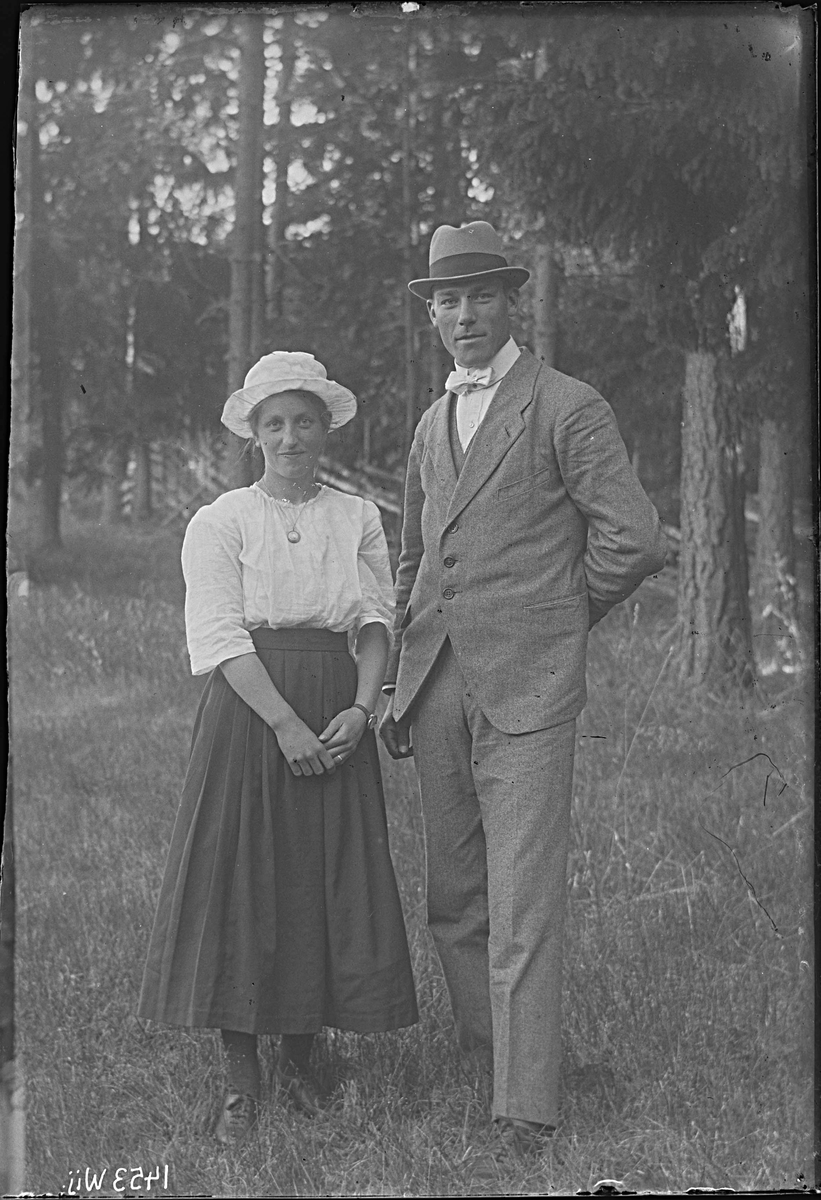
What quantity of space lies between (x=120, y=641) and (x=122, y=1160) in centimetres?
209

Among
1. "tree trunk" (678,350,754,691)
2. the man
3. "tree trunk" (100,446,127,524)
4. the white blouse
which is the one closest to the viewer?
the man

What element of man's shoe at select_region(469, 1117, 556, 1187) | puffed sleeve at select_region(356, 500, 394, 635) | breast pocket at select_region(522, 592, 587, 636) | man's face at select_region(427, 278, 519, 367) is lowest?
man's shoe at select_region(469, 1117, 556, 1187)

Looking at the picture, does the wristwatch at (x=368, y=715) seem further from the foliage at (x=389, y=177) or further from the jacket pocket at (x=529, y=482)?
the foliage at (x=389, y=177)

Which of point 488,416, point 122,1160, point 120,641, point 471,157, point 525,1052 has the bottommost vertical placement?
point 122,1160

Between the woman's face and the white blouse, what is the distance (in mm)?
97

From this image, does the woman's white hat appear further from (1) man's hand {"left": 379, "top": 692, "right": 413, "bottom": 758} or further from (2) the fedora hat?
(1) man's hand {"left": 379, "top": 692, "right": 413, "bottom": 758}

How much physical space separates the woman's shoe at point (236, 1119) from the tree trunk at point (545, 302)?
8.38 ft

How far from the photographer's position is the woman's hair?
326 cm

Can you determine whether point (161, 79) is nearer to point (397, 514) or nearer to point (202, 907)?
point (397, 514)

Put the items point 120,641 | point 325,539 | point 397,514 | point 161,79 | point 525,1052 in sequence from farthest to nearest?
point 120,641
point 397,514
point 161,79
point 325,539
point 525,1052

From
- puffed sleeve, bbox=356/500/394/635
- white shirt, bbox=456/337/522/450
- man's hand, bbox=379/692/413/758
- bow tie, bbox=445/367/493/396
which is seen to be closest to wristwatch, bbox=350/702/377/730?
man's hand, bbox=379/692/413/758

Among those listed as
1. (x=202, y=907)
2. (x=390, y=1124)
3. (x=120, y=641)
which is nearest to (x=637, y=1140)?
(x=390, y=1124)

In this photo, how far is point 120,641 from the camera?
480 cm

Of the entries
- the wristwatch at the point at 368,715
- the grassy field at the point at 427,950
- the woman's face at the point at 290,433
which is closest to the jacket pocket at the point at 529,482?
the woman's face at the point at 290,433
